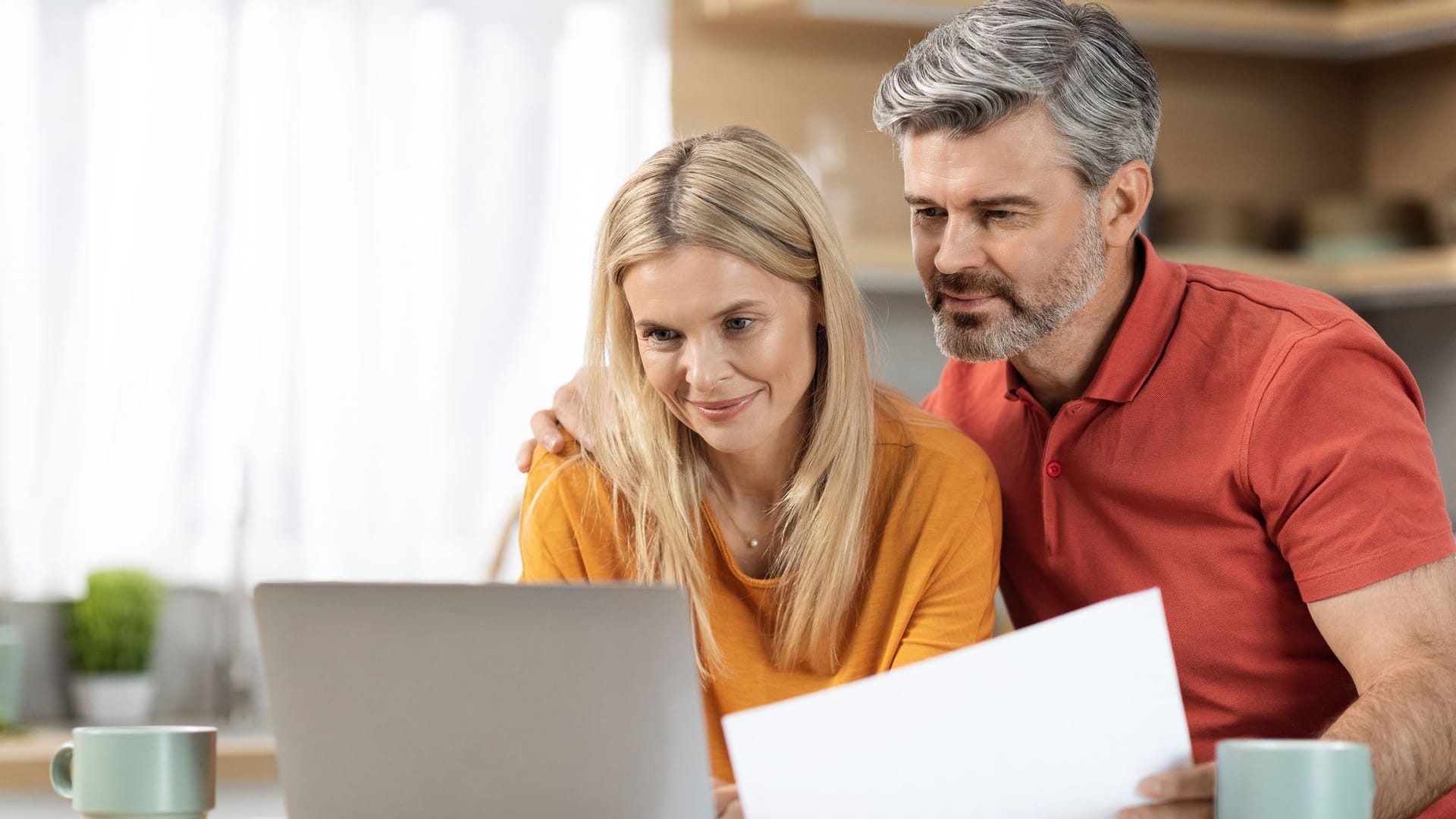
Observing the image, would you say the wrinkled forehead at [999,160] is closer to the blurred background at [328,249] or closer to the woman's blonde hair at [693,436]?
the woman's blonde hair at [693,436]

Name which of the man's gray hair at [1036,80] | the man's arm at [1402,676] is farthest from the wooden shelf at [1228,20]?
the man's arm at [1402,676]

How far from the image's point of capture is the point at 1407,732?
1.22 metres

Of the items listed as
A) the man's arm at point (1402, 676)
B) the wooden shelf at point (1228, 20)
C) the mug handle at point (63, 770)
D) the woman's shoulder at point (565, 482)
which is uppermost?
the wooden shelf at point (1228, 20)

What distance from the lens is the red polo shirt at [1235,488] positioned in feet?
4.50

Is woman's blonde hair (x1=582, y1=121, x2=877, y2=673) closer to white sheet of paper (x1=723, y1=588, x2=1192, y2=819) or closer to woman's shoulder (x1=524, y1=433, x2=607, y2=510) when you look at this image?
woman's shoulder (x1=524, y1=433, x2=607, y2=510)

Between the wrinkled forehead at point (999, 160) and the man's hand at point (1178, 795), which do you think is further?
the wrinkled forehead at point (999, 160)

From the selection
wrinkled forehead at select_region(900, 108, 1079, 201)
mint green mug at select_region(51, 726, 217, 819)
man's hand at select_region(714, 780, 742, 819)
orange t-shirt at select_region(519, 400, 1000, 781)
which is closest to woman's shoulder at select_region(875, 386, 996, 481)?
orange t-shirt at select_region(519, 400, 1000, 781)

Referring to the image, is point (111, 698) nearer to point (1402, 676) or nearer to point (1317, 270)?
point (1402, 676)

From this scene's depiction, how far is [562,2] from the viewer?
276cm

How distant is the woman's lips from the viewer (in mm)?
1424

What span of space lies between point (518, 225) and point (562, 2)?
41 centimetres

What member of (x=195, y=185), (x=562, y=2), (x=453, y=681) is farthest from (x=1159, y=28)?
(x=453, y=681)

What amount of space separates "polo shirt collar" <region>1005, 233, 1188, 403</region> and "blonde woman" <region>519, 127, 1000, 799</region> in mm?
145

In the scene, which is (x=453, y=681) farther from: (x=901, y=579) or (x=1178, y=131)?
(x=1178, y=131)
